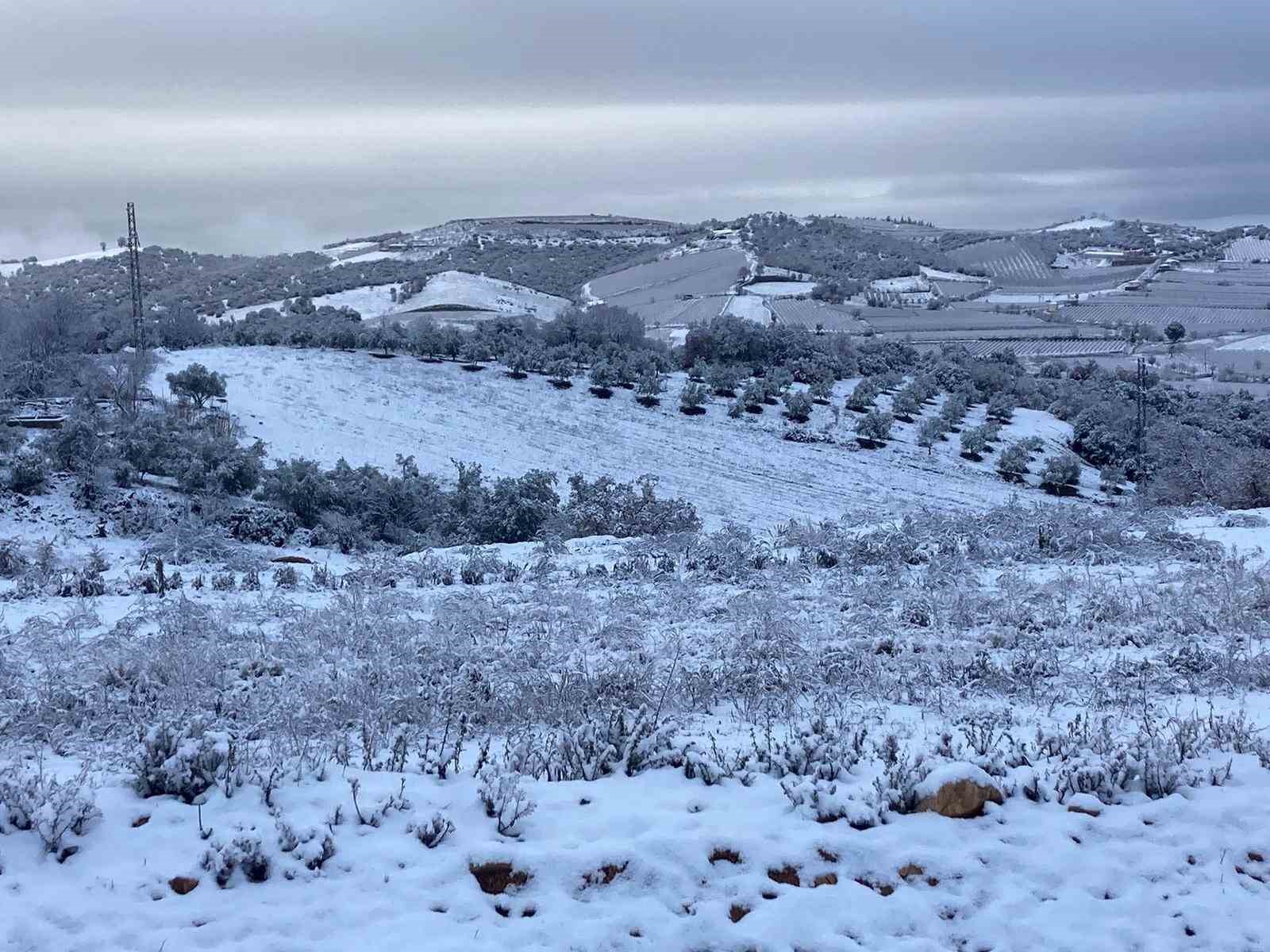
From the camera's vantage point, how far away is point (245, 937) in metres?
3.86

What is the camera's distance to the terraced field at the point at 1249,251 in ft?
226

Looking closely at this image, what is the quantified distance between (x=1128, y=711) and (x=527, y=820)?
3247 mm

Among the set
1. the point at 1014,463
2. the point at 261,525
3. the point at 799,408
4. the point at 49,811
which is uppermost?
the point at 49,811

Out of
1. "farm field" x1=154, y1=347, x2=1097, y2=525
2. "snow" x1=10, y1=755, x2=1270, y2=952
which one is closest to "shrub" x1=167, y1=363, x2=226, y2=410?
"farm field" x1=154, y1=347, x2=1097, y2=525

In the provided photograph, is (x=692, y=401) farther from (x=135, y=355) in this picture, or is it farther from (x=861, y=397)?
(x=135, y=355)

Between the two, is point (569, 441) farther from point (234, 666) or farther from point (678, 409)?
point (234, 666)

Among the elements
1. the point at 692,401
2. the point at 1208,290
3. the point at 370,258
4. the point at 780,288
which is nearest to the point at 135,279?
the point at 692,401

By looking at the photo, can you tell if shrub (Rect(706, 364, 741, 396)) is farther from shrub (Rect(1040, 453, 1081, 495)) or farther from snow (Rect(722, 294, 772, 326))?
snow (Rect(722, 294, 772, 326))

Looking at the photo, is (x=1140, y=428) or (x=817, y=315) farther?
(x=817, y=315)

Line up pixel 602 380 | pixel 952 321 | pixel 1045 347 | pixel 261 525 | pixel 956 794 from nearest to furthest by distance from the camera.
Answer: pixel 956 794, pixel 261 525, pixel 602 380, pixel 1045 347, pixel 952 321

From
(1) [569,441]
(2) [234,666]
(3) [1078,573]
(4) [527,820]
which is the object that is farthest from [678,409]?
(4) [527,820]

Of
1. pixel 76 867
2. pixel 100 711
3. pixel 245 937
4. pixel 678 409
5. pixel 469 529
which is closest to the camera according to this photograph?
pixel 245 937

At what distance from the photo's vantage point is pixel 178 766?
15.5ft

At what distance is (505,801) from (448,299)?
44.2m
